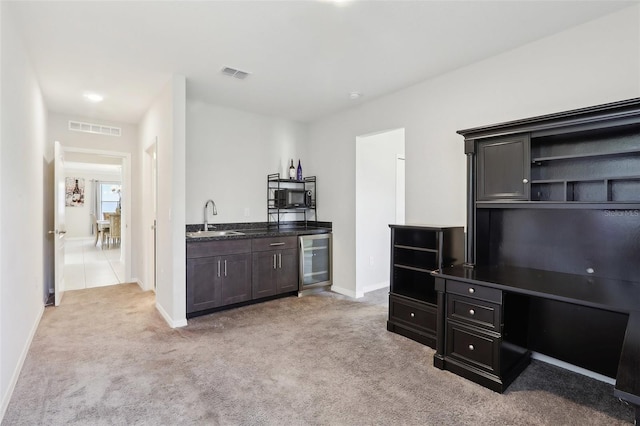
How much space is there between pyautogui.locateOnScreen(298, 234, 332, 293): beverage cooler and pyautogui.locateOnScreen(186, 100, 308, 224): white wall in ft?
2.84

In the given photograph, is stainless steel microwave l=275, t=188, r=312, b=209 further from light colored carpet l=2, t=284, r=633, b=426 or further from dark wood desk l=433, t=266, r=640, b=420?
dark wood desk l=433, t=266, r=640, b=420

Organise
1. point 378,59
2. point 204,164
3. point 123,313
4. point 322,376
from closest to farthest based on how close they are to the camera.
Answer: point 322,376, point 378,59, point 123,313, point 204,164

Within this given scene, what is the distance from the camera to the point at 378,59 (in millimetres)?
3051

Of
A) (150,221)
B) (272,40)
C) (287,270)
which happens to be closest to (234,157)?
(150,221)

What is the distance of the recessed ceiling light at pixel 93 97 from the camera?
3.94 metres

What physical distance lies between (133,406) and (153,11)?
2.66 m

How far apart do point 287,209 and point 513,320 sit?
338 cm

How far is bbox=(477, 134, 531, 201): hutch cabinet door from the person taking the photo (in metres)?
2.46

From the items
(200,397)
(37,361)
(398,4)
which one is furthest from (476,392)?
(37,361)

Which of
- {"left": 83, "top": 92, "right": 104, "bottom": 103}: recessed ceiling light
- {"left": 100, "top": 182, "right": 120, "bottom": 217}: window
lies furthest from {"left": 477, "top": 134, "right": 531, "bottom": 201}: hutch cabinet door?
{"left": 100, "top": 182, "right": 120, "bottom": 217}: window

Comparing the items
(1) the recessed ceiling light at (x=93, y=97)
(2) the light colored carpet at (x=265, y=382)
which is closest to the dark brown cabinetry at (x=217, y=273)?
(2) the light colored carpet at (x=265, y=382)

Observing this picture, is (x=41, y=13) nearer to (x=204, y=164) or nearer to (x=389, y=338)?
(x=204, y=164)

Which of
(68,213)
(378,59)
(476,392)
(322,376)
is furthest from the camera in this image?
(68,213)

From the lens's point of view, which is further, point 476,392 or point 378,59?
point 378,59
